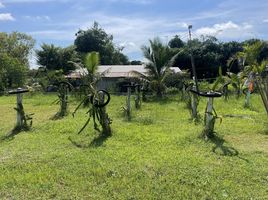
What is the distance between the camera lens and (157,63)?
64.2 ft

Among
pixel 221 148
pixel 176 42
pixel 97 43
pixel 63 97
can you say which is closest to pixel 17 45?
pixel 97 43

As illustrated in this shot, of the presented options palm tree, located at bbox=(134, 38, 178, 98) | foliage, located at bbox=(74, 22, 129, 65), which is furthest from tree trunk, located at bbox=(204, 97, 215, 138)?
foliage, located at bbox=(74, 22, 129, 65)

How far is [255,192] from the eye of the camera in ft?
13.2

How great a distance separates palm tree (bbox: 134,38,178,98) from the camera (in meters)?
19.3

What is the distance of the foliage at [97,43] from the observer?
34469 mm

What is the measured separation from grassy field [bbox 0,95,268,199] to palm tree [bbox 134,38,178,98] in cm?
1125

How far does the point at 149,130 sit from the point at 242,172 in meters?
3.24

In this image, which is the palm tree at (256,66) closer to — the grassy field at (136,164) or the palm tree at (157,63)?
the grassy field at (136,164)

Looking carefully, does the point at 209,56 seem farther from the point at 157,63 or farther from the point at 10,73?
the point at 10,73

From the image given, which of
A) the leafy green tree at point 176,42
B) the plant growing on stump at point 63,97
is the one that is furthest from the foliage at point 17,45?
the plant growing on stump at point 63,97

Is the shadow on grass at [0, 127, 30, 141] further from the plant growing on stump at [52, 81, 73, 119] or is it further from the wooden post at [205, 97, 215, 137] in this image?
the wooden post at [205, 97, 215, 137]

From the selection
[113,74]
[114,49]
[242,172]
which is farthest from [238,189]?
[114,49]

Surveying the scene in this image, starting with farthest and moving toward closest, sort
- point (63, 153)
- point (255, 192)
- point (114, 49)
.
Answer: point (114, 49) → point (63, 153) → point (255, 192)

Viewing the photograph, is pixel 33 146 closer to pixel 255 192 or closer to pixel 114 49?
pixel 255 192
